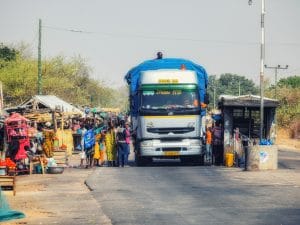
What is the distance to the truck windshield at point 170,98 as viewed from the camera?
1176 inches

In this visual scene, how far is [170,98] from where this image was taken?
98.3 ft

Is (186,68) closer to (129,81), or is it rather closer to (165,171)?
(129,81)

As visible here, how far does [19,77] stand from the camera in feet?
220

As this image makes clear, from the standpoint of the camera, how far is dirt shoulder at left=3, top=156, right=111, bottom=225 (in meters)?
15.1

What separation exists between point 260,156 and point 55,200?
10.7 metres

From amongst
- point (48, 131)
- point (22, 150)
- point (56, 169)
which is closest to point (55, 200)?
point (56, 169)

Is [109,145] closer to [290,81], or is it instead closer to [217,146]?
[217,146]

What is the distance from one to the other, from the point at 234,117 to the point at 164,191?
15.0 metres

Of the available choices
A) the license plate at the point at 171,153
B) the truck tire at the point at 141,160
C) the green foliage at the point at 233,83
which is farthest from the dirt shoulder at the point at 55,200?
the green foliage at the point at 233,83

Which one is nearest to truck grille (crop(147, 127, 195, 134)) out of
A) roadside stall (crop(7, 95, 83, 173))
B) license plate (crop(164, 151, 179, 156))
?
license plate (crop(164, 151, 179, 156))

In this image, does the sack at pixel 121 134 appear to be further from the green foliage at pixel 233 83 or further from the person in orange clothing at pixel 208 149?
the green foliage at pixel 233 83

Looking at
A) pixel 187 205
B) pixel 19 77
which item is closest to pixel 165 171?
pixel 187 205

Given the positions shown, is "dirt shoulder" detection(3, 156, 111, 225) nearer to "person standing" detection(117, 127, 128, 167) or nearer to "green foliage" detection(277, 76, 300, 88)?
"person standing" detection(117, 127, 128, 167)

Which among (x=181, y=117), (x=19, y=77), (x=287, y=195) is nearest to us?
(x=287, y=195)
